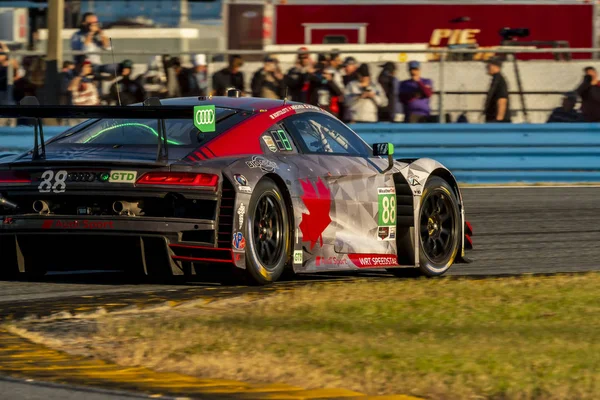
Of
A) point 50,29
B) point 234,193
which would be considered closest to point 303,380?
point 234,193

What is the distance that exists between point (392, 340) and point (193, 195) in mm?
1933

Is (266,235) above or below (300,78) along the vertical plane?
below

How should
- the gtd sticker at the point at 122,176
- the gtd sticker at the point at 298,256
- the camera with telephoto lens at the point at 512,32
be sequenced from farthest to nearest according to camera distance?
the camera with telephoto lens at the point at 512,32, the gtd sticker at the point at 298,256, the gtd sticker at the point at 122,176

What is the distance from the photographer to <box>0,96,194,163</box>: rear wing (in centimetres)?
730

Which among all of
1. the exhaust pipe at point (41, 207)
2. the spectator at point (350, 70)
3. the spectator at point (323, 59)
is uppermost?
the spectator at point (323, 59)

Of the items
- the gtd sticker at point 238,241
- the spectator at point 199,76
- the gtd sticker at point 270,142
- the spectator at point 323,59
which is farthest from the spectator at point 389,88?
the gtd sticker at point 238,241

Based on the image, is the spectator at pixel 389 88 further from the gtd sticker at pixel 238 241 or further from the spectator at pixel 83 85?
the gtd sticker at pixel 238 241

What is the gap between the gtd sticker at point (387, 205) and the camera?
28.5 feet

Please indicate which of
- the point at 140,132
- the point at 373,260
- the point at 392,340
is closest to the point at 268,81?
the point at 373,260

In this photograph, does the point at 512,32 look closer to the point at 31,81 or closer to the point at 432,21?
the point at 432,21

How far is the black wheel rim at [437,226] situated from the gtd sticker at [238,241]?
6.14ft

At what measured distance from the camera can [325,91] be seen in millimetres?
17000

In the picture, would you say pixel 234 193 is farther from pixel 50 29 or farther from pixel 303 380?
pixel 50 29

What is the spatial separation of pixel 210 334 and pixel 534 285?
284 cm
